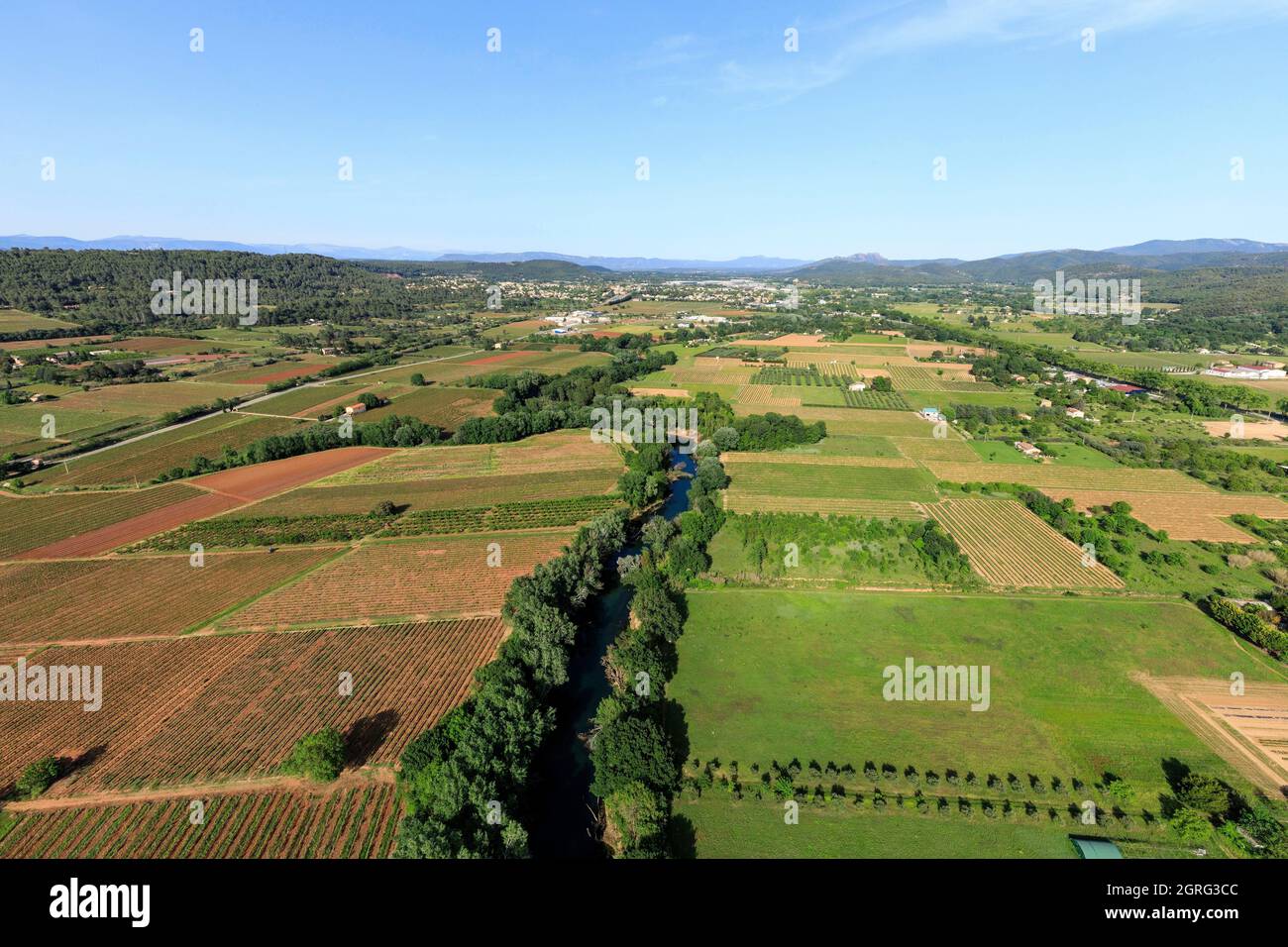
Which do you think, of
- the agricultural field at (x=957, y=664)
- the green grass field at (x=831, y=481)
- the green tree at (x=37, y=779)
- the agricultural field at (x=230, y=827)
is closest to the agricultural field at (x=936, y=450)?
the green grass field at (x=831, y=481)

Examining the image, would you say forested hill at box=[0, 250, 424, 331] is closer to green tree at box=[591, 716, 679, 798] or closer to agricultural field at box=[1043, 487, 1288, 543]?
green tree at box=[591, 716, 679, 798]

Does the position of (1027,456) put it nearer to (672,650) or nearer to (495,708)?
(672,650)

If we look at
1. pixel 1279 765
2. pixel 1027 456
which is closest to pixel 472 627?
pixel 1279 765

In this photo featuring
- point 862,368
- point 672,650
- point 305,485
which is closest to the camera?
point 672,650

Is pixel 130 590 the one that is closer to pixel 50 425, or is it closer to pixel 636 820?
pixel 636 820

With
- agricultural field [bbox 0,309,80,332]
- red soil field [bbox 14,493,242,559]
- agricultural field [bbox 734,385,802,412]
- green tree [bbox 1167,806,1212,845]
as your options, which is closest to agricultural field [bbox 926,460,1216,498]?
agricultural field [bbox 734,385,802,412]
